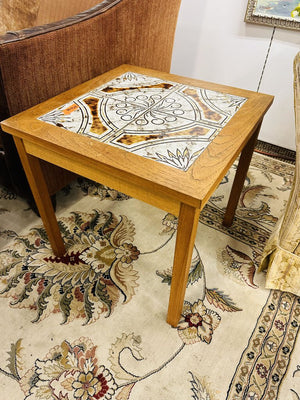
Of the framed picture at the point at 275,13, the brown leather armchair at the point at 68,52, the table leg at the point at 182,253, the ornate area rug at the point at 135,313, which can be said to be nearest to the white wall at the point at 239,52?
the framed picture at the point at 275,13

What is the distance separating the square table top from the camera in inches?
25.6

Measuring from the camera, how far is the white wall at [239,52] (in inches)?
58.9

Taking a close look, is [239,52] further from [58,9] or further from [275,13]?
[58,9]

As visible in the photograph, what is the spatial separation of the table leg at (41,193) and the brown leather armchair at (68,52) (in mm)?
189

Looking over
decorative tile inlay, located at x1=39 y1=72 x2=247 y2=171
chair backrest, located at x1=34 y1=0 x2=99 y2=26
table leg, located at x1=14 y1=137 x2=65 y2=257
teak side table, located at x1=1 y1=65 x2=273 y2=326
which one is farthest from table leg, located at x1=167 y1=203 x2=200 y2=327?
chair backrest, located at x1=34 y1=0 x2=99 y2=26

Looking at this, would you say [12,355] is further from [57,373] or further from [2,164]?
[2,164]

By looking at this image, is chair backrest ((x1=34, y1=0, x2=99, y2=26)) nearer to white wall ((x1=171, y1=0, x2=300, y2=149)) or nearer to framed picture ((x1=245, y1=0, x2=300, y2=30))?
white wall ((x1=171, y1=0, x2=300, y2=149))

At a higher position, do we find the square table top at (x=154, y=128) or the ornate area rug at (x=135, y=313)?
the square table top at (x=154, y=128)

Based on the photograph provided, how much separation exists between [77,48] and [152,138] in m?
0.55

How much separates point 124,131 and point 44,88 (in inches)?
16.4

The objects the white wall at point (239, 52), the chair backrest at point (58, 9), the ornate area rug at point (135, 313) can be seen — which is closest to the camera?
the ornate area rug at point (135, 313)

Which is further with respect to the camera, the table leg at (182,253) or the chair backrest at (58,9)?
the chair backrest at (58,9)

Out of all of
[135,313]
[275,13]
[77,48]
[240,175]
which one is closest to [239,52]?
[275,13]

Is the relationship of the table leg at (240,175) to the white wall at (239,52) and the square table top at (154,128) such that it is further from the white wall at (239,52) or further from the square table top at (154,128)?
the white wall at (239,52)
